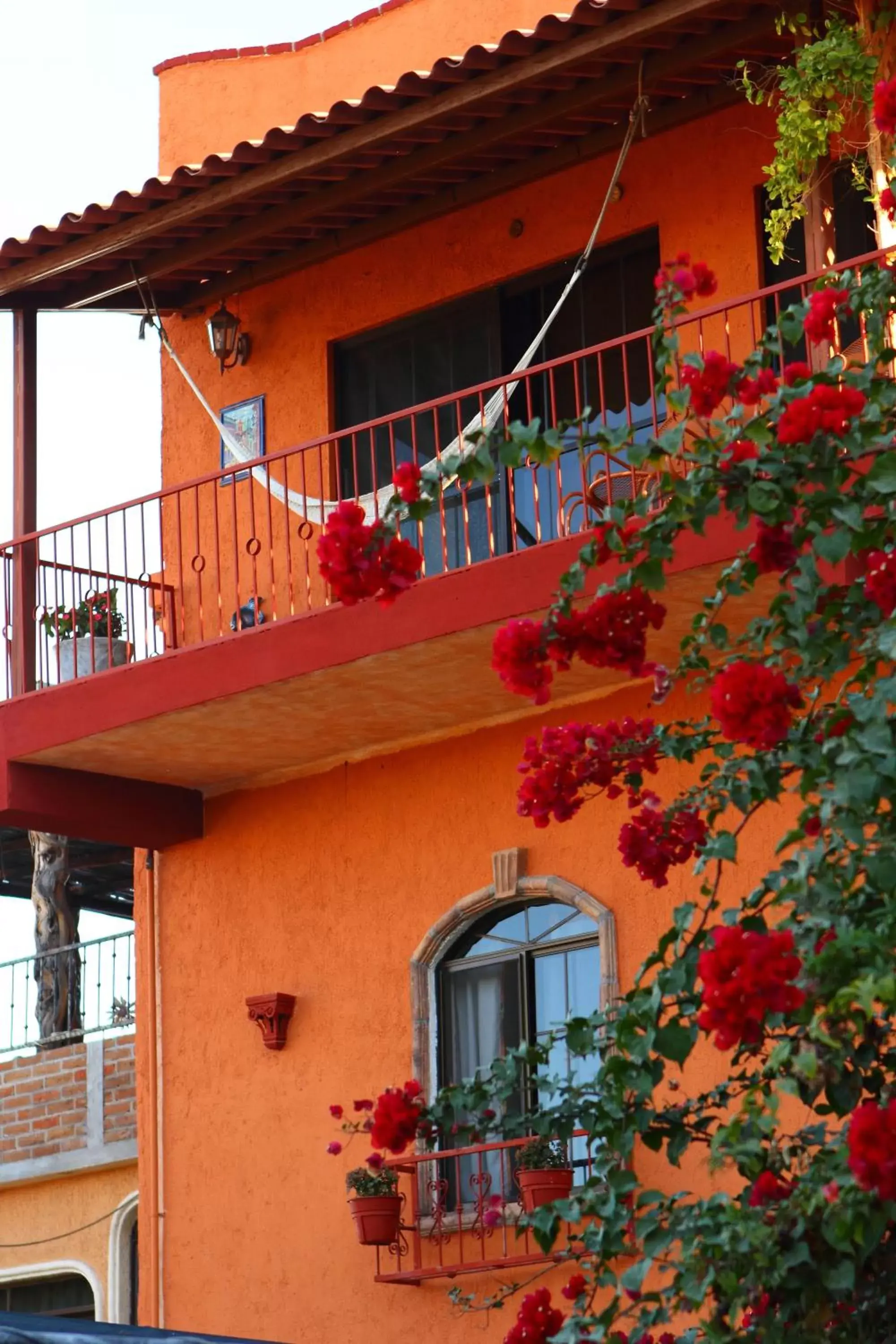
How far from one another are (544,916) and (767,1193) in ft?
21.0

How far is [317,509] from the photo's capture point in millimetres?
11641

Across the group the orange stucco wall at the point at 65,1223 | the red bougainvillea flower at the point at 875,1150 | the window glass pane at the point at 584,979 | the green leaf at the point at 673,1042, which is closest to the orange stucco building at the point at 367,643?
the window glass pane at the point at 584,979

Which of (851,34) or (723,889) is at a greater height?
(851,34)

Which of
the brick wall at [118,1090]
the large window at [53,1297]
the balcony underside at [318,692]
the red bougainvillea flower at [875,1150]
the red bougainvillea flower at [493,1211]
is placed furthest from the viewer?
the large window at [53,1297]

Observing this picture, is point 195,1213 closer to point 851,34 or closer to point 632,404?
point 632,404

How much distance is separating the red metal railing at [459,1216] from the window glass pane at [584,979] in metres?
0.64

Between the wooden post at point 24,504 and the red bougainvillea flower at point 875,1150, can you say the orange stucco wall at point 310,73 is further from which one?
the red bougainvillea flower at point 875,1150

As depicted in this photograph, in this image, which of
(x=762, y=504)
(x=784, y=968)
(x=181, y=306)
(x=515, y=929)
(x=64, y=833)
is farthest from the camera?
(x=181, y=306)

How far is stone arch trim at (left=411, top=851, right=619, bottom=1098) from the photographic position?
1107 centimetres

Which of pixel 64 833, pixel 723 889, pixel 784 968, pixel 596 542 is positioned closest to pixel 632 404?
pixel 723 889

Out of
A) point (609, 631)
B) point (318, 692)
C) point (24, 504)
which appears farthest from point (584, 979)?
point (609, 631)

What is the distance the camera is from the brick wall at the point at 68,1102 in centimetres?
1541

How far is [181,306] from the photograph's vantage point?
13.5m

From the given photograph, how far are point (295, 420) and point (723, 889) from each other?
13.3 ft
